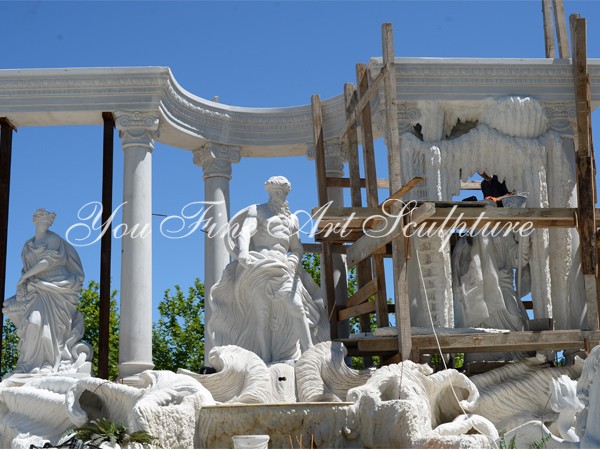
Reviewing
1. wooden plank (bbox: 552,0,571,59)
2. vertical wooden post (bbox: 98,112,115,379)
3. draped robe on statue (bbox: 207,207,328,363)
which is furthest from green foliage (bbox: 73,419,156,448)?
wooden plank (bbox: 552,0,571,59)

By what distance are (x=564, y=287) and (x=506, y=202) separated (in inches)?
78.0

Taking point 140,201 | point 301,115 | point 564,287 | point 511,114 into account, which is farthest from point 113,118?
point 564,287

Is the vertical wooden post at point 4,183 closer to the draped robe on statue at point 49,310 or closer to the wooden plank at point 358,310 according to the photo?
the draped robe on statue at point 49,310

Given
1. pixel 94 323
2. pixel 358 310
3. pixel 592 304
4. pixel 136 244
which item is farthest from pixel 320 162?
pixel 94 323

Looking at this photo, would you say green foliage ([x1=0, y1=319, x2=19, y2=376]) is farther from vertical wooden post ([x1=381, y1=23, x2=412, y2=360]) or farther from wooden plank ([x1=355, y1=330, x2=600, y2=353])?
vertical wooden post ([x1=381, y1=23, x2=412, y2=360])

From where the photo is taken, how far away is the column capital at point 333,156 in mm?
24422

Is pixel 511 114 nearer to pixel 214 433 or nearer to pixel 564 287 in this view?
pixel 564 287

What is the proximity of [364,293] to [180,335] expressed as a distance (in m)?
21.7

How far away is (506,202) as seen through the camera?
69.5 ft

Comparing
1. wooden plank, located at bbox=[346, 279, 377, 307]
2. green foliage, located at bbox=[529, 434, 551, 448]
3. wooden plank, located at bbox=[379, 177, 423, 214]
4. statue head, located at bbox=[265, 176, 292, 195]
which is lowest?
green foliage, located at bbox=[529, 434, 551, 448]

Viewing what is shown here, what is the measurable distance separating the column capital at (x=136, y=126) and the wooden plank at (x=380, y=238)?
15.6ft

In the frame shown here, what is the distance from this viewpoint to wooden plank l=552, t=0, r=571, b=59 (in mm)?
24406

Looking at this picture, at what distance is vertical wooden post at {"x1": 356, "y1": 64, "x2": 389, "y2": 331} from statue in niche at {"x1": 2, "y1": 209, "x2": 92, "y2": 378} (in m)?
5.52

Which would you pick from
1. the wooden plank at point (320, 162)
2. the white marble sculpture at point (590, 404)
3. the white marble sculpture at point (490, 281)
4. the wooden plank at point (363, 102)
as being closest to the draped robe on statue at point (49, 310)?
the wooden plank at point (320, 162)
